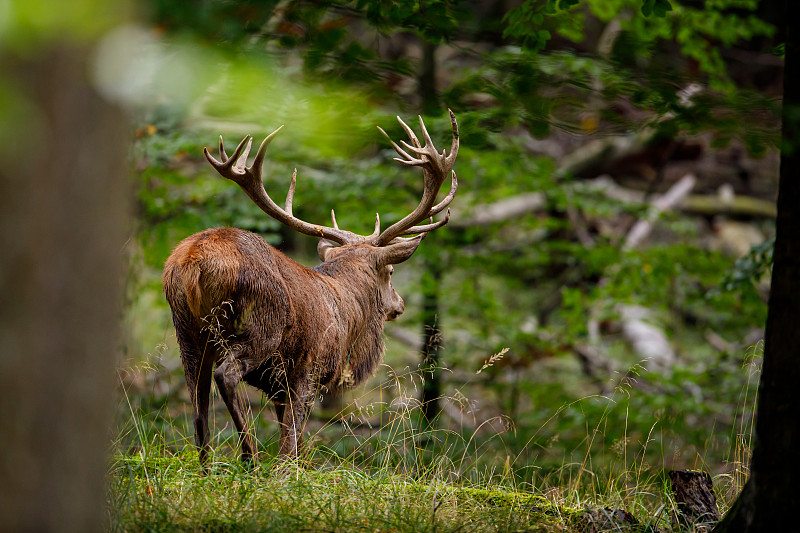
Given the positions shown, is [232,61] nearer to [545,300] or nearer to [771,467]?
[771,467]

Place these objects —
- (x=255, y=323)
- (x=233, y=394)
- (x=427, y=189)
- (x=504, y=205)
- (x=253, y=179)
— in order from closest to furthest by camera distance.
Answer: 1. (x=233, y=394)
2. (x=255, y=323)
3. (x=253, y=179)
4. (x=427, y=189)
5. (x=504, y=205)

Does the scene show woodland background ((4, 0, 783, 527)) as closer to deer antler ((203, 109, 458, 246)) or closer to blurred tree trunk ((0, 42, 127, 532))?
blurred tree trunk ((0, 42, 127, 532))

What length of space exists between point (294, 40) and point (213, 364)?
101 inches

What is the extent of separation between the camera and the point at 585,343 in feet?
34.5

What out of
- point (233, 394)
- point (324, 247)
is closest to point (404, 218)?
point (324, 247)

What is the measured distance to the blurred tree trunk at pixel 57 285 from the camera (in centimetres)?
170

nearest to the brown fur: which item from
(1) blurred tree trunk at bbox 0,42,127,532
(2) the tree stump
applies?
(2) the tree stump

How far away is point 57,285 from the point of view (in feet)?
5.83

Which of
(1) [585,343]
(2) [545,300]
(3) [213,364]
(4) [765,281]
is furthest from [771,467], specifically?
(4) [765,281]

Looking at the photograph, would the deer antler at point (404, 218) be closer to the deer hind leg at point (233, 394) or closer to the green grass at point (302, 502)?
→ the deer hind leg at point (233, 394)

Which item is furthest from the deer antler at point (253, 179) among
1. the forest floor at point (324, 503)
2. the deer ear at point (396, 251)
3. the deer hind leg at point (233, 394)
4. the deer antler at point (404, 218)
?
the forest floor at point (324, 503)

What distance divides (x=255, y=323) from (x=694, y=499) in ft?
8.84

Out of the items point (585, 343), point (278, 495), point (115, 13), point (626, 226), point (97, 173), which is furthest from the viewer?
point (626, 226)

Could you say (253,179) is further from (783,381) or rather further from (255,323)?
(783,381)
